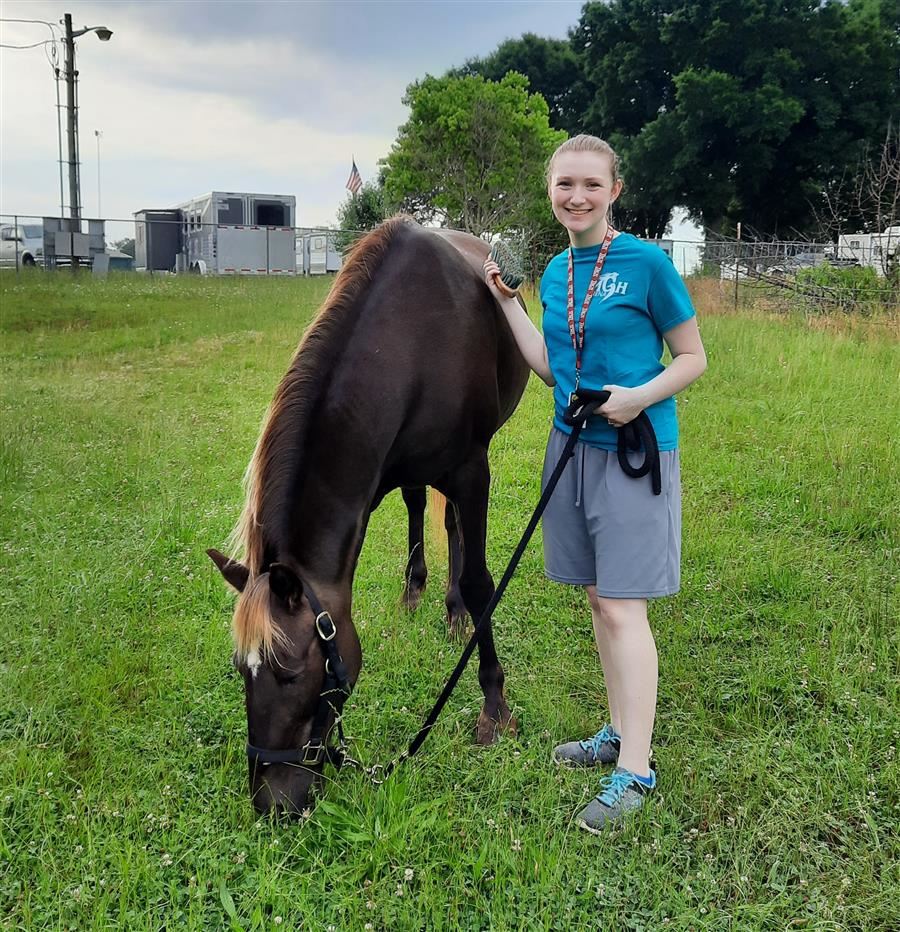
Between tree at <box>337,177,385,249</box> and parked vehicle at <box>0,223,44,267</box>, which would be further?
tree at <box>337,177,385,249</box>

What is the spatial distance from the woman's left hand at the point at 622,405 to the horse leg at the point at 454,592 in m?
1.39

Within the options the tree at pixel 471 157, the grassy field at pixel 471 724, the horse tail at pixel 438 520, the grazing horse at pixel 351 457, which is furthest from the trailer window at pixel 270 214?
the grazing horse at pixel 351 457

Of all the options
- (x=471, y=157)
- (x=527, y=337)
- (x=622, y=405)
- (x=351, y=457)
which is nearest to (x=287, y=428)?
(x=351, y=457)

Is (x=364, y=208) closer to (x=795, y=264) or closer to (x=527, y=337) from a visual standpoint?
(x=795, y=264)

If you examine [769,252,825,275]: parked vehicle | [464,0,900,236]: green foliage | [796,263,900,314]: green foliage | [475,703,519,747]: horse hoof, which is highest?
[464,0,900,236]: green foliage

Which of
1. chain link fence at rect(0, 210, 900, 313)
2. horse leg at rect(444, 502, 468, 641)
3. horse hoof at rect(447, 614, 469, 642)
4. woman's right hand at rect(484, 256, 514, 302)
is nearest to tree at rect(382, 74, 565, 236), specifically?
chain link fence at rect(0, 210, 900, 313)

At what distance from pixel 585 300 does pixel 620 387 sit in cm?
28

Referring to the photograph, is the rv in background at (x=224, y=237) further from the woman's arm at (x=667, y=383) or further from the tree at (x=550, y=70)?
the woman's arm at (x=667, y=383)

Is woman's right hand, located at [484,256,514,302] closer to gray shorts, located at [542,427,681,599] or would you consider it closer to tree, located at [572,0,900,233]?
gray shorts, located at [542,427,681,599]

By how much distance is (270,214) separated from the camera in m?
22.1

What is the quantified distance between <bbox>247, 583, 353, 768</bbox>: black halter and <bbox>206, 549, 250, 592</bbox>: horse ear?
7.4 inches

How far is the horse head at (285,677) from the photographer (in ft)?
6.34

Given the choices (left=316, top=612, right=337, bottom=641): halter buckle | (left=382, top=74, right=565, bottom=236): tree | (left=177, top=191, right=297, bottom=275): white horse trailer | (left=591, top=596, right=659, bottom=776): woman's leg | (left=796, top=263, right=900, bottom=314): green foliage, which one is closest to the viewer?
(left=316, top=612, right=337, bottom=641): halter buckle

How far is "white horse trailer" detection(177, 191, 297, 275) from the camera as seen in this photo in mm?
19484
